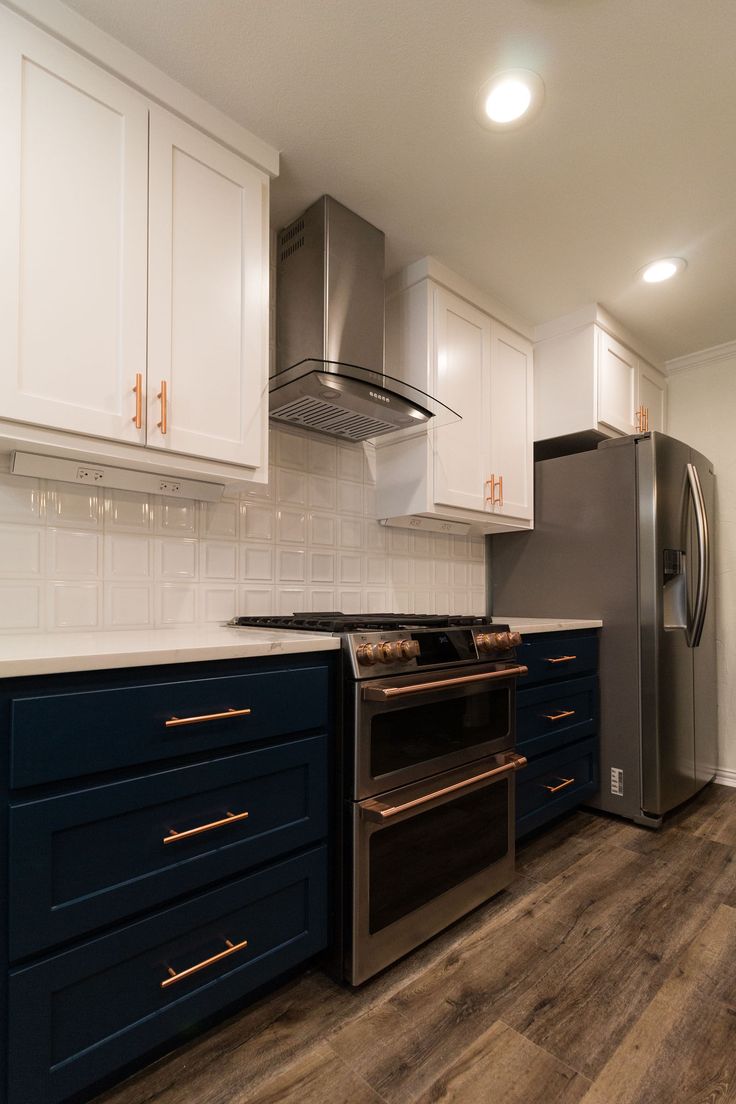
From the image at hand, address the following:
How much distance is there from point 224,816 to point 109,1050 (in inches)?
17.2

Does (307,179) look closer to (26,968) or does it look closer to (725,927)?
(26,968)

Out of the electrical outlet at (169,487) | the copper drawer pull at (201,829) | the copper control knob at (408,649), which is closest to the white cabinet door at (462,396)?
the copper control knob at (408,649)

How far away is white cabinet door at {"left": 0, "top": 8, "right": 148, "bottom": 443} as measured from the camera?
4.18 feet

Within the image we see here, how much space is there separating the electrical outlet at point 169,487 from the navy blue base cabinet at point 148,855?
693 millimetres

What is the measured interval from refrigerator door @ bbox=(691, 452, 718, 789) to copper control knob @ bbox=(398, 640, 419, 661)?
1.84 metres

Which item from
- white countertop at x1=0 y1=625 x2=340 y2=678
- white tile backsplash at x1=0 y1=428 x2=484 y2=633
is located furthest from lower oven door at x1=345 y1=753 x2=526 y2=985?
white tile backsplash at x1=0 y1=428 x2=484 y2=633

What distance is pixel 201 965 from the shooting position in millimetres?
1216

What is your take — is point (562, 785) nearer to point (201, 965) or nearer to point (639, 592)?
point (639, 592)

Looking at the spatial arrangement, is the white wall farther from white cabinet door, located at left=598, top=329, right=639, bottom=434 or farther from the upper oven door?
the upper oven door

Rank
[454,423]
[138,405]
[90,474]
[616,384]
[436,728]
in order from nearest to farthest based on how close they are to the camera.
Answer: [138,405], [90,474], [436,728], [454,423], [616,384]

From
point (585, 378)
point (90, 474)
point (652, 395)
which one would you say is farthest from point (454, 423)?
point (652, 395)

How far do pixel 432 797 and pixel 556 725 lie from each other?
951mm

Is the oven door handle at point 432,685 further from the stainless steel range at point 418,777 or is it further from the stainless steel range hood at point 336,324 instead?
the stainless steel range hood at point 336,324

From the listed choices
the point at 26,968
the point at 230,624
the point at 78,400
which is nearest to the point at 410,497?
the point at 230,624
